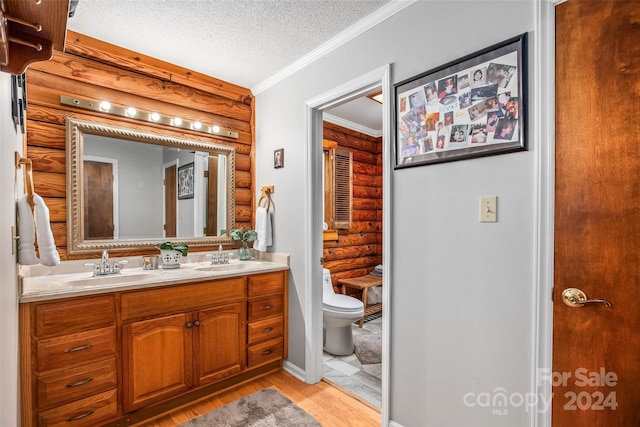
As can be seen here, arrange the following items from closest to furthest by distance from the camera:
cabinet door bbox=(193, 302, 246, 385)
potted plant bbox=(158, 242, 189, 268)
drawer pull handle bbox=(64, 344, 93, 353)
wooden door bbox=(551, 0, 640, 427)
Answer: wooden door bbox=(551, 0, 640, 427) → drawer pull handle bbox=(64, 344, 93, 353) → cabinet door bbox=(193, 302, 246, 385) → potted plant bbox=(158, 242, 189, 268)

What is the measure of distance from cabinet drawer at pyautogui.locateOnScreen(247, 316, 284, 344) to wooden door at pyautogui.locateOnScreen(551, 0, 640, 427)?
5.91 ft

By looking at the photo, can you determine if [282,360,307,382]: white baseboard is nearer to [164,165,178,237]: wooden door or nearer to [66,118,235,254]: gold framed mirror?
[66,118,235,254]: gold framed mirror

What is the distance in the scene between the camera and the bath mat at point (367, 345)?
2776 mm

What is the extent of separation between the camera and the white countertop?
1.61 meters

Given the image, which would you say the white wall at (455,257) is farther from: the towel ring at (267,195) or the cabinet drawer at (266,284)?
the towel ring at (267,195)

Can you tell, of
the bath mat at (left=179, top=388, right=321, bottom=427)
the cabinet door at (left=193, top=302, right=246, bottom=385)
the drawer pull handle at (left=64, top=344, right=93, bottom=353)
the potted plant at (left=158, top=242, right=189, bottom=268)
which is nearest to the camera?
the drawer pull handle at (left=64, top=344, right=93, bottom=353)

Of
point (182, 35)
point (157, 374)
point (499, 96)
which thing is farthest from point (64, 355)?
point (499, 96)

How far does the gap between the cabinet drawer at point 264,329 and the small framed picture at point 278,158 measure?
49.1 inches

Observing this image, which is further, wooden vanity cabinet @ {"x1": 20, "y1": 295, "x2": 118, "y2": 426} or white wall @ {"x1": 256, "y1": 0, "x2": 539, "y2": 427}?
wooden vanity cabinet @ {"x1": 20, "y1": 295, "x2": 118, "y2": 426}

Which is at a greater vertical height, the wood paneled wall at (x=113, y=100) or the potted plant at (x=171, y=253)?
the wood paneled wall at (x=113, y=100)

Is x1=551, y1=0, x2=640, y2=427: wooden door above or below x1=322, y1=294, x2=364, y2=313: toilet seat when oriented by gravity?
above

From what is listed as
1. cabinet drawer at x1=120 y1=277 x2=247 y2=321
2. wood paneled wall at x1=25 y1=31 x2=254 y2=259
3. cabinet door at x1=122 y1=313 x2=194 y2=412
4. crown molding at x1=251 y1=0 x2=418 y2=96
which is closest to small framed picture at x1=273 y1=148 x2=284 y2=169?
wood paneled wall at x1=25 y1=31 x2=254 y2=259

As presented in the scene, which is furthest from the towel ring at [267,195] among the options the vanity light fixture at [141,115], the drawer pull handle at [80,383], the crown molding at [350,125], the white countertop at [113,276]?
the drawer pull handle at [80,383]

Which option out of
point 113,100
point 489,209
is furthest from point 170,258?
point 489,209
